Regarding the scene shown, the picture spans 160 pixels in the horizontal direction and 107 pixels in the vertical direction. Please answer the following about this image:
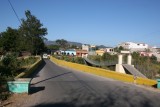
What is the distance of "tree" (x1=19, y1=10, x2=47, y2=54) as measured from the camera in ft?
299

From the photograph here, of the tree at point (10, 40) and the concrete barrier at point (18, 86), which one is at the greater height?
the tree at point (10, 40)

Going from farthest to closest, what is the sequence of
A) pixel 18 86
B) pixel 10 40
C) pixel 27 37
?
1. pixel 10 40
2. pixel 27 37
3. pixel 18 86

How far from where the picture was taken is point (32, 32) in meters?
93.6

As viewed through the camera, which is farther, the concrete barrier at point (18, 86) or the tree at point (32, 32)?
the tree at point (32, 32)

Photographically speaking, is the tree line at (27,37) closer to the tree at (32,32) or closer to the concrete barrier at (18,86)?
the tree at (32,32)

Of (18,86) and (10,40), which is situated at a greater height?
(10,40)

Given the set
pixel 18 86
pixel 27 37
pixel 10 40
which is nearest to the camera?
pixel 18 86

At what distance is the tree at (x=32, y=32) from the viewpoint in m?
91.1

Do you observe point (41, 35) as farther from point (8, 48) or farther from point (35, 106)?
point (35, 106)

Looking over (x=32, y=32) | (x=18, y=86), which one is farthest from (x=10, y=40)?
(x=18, y=86)

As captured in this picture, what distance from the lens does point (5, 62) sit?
23.5 m

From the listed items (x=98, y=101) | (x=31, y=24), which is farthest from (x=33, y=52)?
(x=98, y=101)

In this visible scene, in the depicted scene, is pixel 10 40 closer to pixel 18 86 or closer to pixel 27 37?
pixel 27 37

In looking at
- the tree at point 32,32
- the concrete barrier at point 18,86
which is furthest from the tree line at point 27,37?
the concrete barrier at point 18,86
